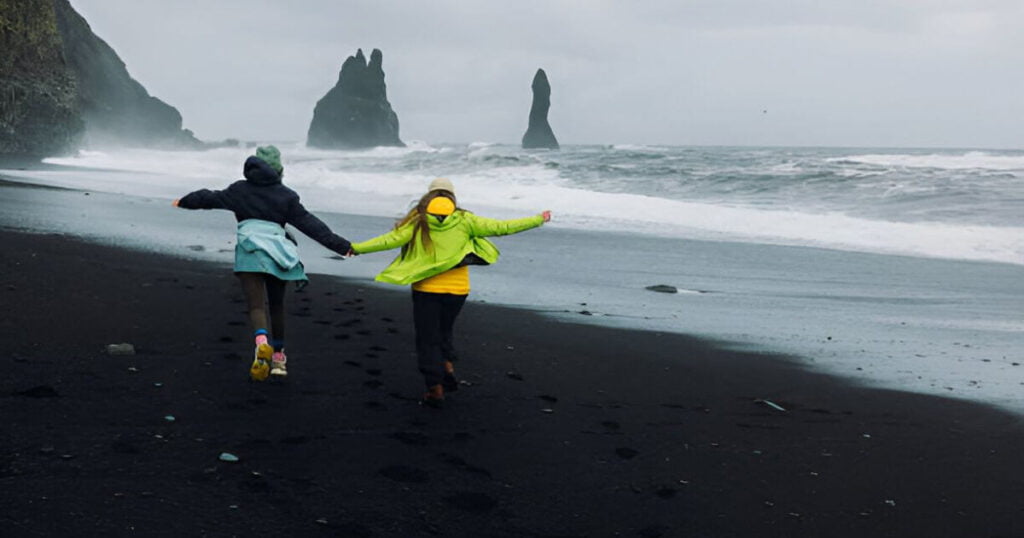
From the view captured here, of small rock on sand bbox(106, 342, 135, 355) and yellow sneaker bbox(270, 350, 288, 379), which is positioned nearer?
yellow sneaker bbox(270, 350, 288, 379)

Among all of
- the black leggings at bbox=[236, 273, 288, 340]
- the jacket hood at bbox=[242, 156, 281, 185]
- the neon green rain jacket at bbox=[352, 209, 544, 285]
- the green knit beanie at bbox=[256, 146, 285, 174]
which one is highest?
the green knit beanie at bbox=[256, 146, 285, 174]

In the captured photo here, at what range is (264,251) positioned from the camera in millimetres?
5840

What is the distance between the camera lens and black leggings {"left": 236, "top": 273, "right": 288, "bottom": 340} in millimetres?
5875

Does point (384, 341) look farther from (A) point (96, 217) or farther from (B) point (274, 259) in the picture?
(A) point (96, 217)

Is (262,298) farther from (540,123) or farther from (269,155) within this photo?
(540,123)

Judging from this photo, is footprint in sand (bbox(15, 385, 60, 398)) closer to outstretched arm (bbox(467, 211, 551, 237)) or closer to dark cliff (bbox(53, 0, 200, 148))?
outstretched arm (bbox(467, 211, 551, 237))

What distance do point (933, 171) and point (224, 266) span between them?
3093 centimetres

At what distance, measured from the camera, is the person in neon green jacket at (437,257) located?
→ 5723 millimetres

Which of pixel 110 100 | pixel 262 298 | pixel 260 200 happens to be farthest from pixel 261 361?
pixel 110 100

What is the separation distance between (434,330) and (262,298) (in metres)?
1.23

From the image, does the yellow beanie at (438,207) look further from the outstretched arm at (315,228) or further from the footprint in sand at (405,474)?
the footprint in sand at (405,474)

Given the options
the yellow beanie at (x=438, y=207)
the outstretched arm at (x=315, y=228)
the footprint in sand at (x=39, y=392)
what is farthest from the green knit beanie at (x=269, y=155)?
the footprint in sand at (x=39, y=392)

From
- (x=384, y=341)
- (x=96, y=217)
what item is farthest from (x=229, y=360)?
(x=96, y=217)

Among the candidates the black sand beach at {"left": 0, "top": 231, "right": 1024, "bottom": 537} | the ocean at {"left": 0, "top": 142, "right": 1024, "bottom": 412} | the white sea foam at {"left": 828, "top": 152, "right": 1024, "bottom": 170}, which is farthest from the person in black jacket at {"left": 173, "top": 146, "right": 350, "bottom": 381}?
the white sea foam at {"left": 828, "top": 152, "right": 1024, "bottom": 170}
